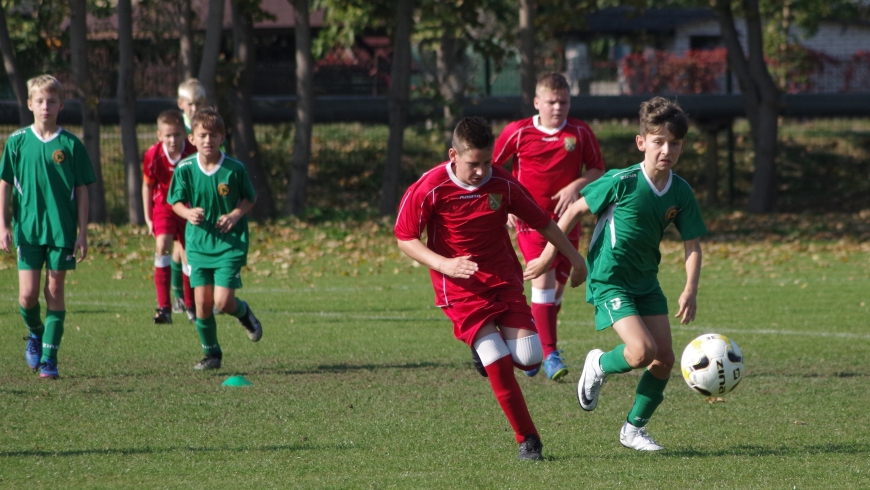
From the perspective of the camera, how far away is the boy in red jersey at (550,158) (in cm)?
768

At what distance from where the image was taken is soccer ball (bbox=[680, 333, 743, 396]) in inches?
215

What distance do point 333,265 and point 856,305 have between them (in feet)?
22.6

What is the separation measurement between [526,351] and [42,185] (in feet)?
12.1

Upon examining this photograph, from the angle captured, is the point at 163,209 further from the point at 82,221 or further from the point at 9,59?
the point at 9,59

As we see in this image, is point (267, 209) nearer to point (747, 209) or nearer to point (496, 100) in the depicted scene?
point (496, 100)

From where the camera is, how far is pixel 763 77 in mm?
21375

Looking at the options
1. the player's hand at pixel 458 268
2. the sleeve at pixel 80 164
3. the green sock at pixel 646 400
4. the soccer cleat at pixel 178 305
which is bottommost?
the soccer cleat at pixel 178 305

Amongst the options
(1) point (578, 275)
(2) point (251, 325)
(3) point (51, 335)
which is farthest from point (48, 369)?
(1) point (578, 275)

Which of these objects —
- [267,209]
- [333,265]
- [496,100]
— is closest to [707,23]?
[496,100]

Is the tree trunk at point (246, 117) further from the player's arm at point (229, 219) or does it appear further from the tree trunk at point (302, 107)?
the player's arm at point (229, 219)

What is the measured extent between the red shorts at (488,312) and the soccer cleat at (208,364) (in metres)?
2.86

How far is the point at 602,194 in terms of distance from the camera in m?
5.43

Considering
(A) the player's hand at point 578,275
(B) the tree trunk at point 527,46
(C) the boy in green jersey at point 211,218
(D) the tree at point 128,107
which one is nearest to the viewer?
(A) the player's hand at point 578,275

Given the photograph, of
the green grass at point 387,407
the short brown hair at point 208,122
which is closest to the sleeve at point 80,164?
the short brown hair at point 208,122
